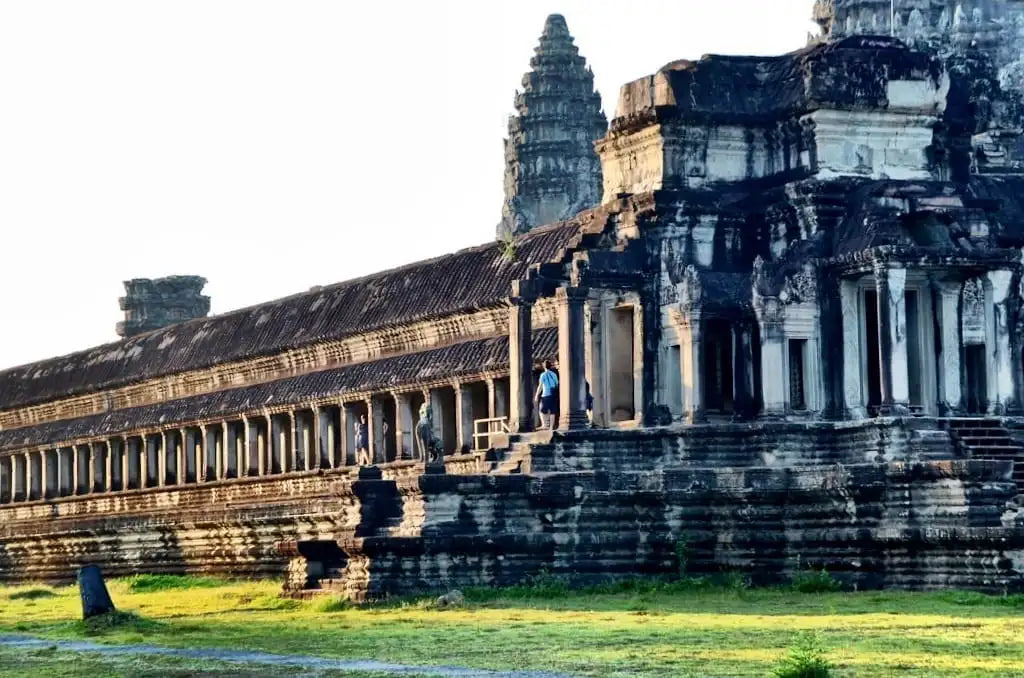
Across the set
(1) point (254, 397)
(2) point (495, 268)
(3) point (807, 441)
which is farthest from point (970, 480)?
(1) point (254, 397)

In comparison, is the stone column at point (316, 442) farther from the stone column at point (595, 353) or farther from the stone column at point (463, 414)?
the stone column at point (595, 353)

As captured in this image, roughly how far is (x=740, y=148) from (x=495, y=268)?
14.0m

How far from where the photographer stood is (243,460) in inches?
2625

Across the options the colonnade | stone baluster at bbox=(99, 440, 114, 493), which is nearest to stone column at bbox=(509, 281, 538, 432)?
the colonnade

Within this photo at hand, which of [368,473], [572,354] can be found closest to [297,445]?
[572,354]

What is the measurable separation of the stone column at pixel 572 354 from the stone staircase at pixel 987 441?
643cm

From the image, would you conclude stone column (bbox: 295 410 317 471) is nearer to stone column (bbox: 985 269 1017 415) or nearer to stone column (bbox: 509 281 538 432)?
stone column (bbox: 509 281 538 432)

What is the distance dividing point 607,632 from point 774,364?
11134 mm

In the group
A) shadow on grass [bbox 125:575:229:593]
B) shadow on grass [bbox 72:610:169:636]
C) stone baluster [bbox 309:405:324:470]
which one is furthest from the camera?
stone baluster [bbox 309:405:324:470]

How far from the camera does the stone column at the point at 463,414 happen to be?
54.9 meters

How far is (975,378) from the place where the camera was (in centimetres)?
4141

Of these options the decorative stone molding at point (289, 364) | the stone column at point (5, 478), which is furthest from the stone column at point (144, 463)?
the stone column at point (5, 478)

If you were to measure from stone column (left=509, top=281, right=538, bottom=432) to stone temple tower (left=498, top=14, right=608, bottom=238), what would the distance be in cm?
5445

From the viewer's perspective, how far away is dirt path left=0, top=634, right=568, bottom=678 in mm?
25337
